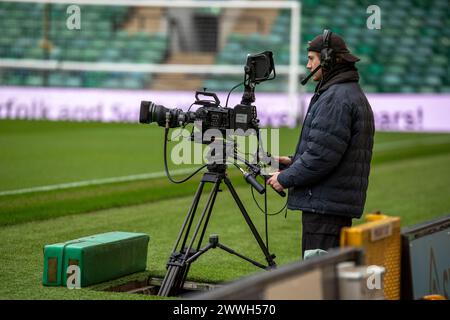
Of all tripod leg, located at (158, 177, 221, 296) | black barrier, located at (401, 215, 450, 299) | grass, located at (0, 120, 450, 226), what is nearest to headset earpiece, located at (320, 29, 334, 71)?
tripod leg, located at (158, 177, 221, 296)

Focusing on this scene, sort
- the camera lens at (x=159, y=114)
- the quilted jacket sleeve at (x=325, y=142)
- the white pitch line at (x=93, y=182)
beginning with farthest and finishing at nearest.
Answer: the white pitch line at (x=93, y=182) → the camera lens at (x=159, y=114) → the quilted jacket sleeve at (x=325, y=142)

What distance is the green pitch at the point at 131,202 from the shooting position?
8.07 meters

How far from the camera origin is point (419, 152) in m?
21.8

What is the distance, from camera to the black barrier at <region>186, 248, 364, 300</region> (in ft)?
13.2

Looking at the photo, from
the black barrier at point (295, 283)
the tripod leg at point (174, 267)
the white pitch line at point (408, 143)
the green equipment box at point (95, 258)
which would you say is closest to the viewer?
the black barrier at point (295, 283)

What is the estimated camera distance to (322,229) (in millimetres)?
6273

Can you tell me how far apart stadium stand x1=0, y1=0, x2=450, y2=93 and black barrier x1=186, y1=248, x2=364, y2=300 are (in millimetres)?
26617

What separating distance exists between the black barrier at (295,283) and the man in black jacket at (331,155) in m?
1.61

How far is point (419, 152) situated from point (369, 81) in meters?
11.5

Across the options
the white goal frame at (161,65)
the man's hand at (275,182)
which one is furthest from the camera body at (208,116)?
the white goal frame at (161,65)

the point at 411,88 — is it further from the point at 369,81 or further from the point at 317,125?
the point at 317,125

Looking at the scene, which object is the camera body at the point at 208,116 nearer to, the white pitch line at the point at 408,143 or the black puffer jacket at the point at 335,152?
the black puffer jacket at the point at 335,152

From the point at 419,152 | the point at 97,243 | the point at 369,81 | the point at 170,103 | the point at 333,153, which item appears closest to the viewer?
the point at 333,153
